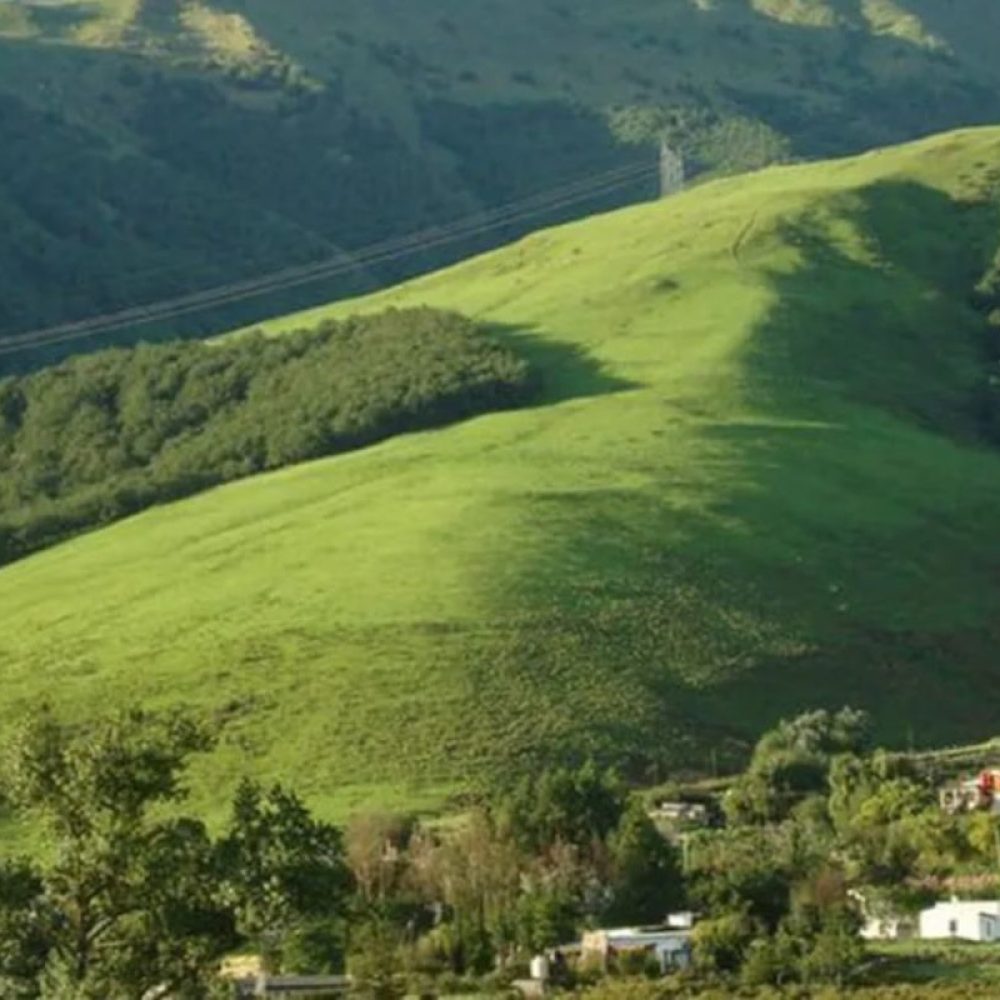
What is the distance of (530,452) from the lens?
135750 millimetres

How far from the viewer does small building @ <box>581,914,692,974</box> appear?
64.7 meters

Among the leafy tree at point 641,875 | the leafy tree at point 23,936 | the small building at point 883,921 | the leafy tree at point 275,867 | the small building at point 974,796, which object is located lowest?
the small building at point 974,796

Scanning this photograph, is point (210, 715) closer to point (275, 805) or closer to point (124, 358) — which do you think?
point (275, 805)

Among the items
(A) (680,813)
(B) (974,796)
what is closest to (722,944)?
(B) (974,796)

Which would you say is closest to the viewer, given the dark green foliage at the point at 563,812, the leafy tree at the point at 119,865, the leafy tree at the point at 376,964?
the leafy tree at the point at 119,865

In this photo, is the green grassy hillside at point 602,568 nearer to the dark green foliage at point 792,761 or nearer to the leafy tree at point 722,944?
the dark green foliage at point 792,761

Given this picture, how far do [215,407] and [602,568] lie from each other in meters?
46.9

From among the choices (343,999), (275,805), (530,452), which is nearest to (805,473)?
(530,452)

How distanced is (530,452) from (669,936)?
7031cm

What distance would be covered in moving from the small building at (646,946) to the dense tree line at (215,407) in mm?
76651

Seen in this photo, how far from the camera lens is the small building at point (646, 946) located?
212ft

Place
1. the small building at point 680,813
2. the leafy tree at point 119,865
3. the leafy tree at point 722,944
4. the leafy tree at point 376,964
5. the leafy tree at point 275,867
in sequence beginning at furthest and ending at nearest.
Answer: the small building at point 680,813 → the leafy tree at point 722,944 → the leafy tree at point 376,964 → the leafy tree at point 275,867 → the leafy tree at point 119,865

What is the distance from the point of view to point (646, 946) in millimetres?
64750

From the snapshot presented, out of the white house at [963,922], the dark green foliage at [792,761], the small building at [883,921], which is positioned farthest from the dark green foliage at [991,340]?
the white house at [963,922]
